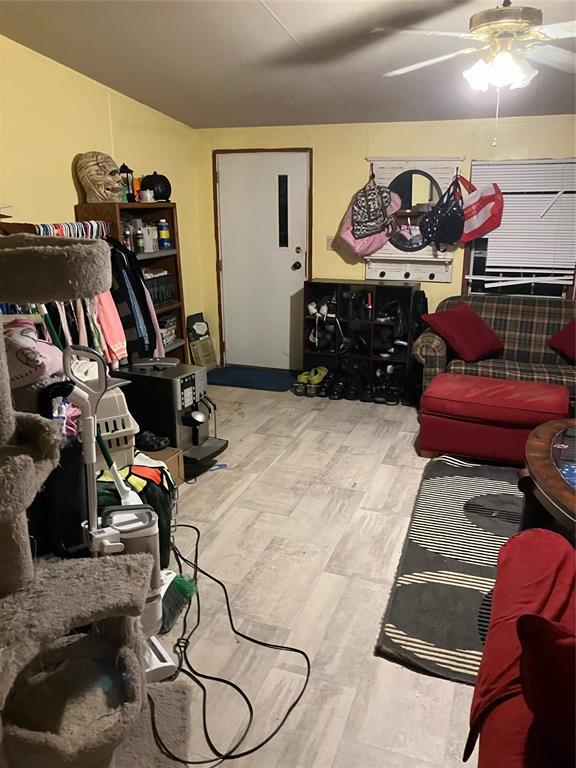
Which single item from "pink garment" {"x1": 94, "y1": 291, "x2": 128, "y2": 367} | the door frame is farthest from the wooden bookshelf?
the door frame

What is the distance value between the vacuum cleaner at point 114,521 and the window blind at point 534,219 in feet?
12.9

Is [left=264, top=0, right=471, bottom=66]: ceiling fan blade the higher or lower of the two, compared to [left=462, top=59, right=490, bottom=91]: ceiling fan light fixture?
higher

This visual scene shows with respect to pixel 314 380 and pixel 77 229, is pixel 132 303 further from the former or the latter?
pixel 314 380

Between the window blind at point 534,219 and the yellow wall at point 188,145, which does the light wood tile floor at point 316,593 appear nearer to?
the window blind at point 534,219

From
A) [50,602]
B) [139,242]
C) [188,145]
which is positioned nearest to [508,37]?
[50,602]

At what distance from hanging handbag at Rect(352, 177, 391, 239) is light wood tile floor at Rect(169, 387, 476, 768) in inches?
71.4

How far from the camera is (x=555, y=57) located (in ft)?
9.45

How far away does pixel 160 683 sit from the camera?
6.15 ft

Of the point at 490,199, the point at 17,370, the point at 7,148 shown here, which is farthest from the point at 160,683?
the point at 490,199

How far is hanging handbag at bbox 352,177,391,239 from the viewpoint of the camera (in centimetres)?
485

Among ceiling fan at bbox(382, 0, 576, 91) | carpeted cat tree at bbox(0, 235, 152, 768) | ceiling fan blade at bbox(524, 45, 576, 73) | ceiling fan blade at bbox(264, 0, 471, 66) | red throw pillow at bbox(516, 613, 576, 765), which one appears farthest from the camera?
ceiling fan blade at bbox(524, 45, 576, 73)

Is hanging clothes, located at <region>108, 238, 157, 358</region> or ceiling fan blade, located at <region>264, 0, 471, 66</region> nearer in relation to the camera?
ceiling fan blade, located at <region>264, 0, 471, 66</region>

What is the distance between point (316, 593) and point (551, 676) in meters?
1.45

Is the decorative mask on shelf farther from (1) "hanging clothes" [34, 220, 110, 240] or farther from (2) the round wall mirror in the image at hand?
(2) the round wall mirror
